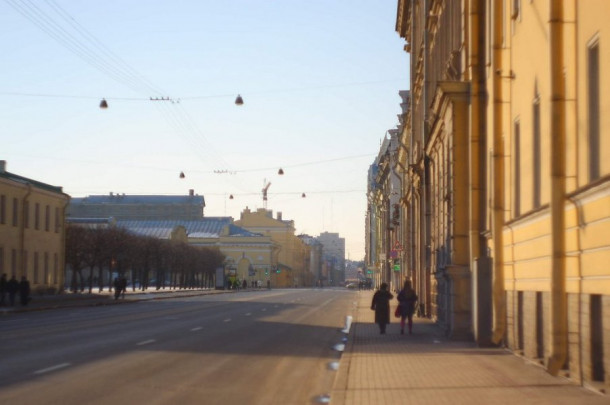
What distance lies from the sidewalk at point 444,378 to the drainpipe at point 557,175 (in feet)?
3.49

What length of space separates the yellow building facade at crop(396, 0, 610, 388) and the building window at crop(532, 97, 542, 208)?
0.08ft

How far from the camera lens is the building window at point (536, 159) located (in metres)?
17.8

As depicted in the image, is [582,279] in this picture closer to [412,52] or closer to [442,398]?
[442,398]

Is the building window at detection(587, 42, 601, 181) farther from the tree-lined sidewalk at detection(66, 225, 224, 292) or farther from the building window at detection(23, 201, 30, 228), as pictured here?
the tree-lined sidewalk at detection(66, 225, 224, 292)

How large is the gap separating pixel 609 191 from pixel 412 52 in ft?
132

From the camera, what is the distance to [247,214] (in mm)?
195250

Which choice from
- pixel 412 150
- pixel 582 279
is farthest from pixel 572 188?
pixel 412 150

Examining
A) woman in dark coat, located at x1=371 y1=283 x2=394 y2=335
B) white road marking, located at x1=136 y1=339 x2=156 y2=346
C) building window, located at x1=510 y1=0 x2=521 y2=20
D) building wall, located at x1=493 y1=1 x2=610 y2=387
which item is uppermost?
building window, located at x1=510 y1=0 x2=521 y2=20

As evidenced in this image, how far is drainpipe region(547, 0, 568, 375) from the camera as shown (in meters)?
14.5

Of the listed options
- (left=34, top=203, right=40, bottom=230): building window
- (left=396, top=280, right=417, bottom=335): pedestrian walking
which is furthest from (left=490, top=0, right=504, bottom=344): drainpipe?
(left=34, top=203, right=40, bottom=230): building window

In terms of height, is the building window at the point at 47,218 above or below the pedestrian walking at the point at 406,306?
above

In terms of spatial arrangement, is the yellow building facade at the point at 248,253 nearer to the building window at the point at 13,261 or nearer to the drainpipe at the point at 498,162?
the building window at the point at 13,261

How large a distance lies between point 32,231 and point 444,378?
53288mm

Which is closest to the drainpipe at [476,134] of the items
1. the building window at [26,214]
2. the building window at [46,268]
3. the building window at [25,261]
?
the building window at [25,261]
